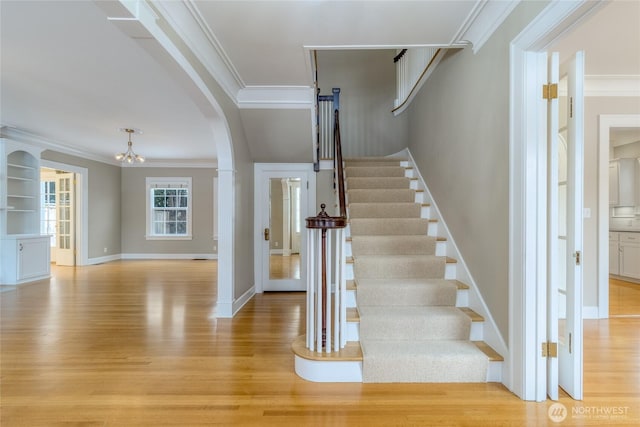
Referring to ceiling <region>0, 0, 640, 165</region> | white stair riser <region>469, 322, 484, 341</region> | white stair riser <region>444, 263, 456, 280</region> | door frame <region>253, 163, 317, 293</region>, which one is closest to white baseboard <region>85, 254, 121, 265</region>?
ceiling <region>0, 0, 640, 165</region>

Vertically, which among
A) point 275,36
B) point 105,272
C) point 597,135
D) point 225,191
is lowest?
point 105,272

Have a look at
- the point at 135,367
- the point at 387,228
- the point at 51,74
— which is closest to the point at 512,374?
the point at 387,228

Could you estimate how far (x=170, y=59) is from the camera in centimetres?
233

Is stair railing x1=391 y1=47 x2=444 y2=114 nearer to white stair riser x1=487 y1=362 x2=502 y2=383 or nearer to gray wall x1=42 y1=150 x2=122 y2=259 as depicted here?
white stair riser x1=487 y1=362 x2=502 y2=383

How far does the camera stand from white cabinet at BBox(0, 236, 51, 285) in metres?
5.64

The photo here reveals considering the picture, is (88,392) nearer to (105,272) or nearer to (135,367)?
(135,367)

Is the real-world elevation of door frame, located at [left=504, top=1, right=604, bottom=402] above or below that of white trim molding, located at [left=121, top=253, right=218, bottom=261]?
above

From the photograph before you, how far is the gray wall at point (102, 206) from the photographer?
7898 mm

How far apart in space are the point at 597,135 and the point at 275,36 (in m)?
3.82

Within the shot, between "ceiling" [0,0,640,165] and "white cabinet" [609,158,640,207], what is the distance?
3660mm

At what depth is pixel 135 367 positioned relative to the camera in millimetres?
2572

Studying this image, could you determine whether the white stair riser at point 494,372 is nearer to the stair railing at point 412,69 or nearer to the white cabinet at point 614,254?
the stair railing at point 412,69

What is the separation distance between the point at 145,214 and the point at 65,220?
1728 mm

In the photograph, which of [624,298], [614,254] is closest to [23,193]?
[624,298]
